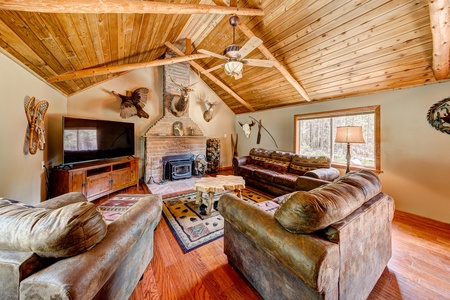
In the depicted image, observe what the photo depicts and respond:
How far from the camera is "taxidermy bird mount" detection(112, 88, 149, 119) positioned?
14.0ft

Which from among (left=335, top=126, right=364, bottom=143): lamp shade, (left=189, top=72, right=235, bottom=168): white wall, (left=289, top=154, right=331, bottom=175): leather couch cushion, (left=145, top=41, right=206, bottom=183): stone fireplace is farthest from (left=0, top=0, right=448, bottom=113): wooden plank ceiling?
(left=189, top=72, right=235, bottom=168): white wall

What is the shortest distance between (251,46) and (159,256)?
302 centimetres

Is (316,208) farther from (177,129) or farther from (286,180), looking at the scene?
(177,129)

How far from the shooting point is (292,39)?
10.1ft

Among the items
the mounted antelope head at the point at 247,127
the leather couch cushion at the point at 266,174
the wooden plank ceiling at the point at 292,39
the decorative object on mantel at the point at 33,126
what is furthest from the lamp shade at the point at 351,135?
the decorative object on mantel at the point at 33,126

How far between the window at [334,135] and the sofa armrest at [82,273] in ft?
14.3

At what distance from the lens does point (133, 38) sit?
281 centimetres

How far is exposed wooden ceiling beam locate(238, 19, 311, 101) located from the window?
718mm

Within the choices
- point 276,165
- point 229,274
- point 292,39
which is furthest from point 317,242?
point 292,39

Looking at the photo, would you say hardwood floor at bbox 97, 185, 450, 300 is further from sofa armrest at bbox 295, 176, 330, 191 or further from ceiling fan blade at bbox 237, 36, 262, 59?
ceiling fan blade at bbox 237, 36, 262, 59

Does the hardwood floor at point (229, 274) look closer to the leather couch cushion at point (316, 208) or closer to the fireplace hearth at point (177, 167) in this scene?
the leather couch cushion at point (316, 208)

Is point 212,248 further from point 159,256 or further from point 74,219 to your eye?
point 74,219

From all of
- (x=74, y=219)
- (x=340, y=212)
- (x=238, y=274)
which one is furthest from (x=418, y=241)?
(x=74, y=219)

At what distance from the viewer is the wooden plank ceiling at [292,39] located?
190 centimetres
